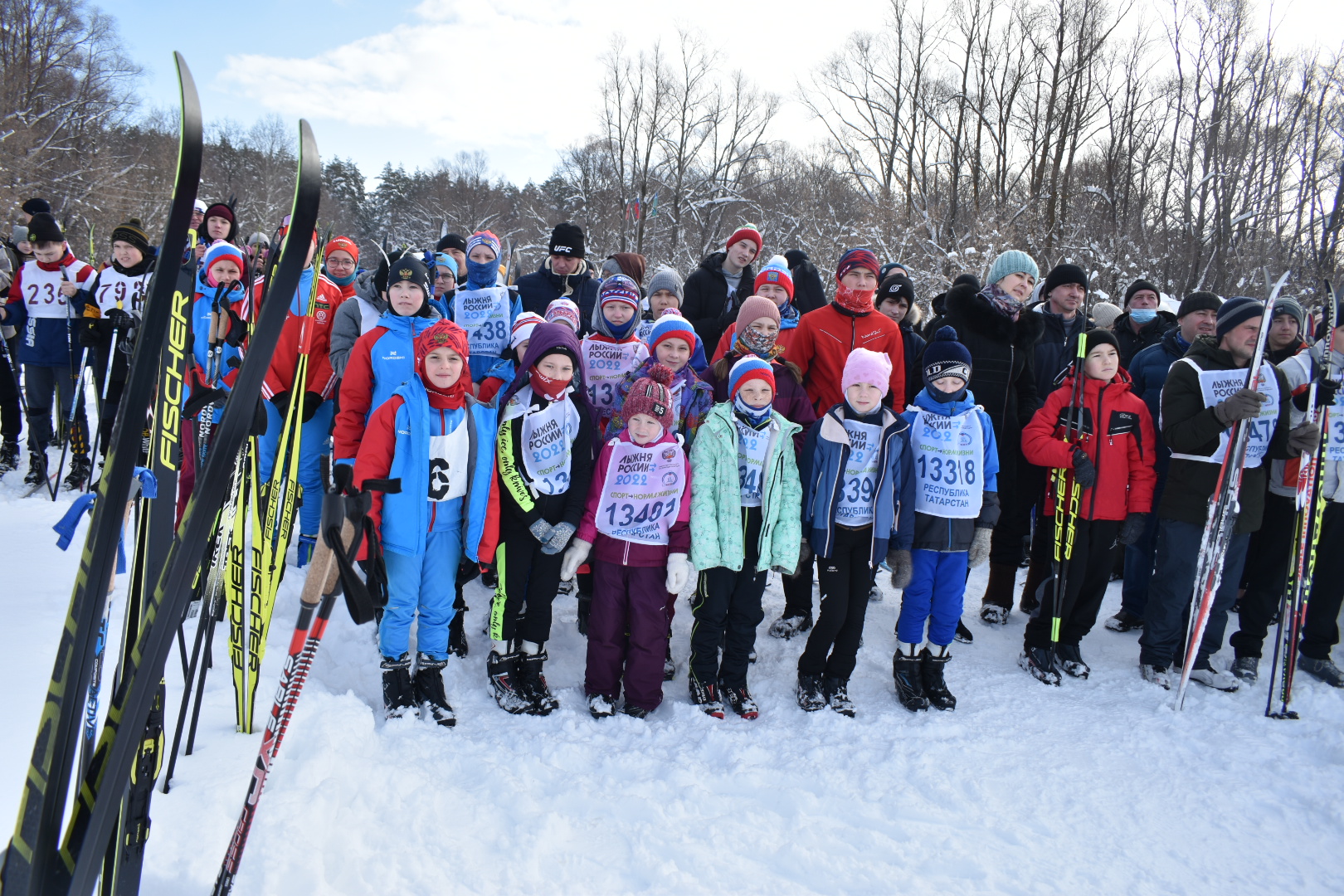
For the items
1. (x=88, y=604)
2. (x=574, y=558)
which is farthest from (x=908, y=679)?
(x=88, y=604)

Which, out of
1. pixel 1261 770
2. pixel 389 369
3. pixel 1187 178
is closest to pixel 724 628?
pixel 389 369

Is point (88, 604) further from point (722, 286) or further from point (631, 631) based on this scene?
point (722, 286)

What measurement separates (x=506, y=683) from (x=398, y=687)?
0.54 meters

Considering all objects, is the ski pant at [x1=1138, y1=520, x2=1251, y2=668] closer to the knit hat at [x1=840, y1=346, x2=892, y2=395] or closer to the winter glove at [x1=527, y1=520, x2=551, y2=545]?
the knit hat at [x1=840, y1=346, x2=892, y2=395]

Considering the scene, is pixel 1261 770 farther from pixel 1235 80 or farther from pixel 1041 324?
pixel 1235 80

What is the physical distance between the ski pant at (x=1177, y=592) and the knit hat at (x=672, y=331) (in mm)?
3053

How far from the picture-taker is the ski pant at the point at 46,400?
6230 millimetres

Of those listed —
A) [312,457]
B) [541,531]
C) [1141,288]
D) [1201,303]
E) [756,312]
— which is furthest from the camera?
[1141,288]

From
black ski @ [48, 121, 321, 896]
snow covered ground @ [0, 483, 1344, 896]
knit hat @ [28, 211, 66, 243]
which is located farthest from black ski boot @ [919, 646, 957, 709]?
knit hat @ [28, 211, 66, 243]

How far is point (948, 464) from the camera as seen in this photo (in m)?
3.98

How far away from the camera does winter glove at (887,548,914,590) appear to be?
153 inches

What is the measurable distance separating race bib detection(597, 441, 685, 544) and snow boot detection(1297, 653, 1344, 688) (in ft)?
13.2

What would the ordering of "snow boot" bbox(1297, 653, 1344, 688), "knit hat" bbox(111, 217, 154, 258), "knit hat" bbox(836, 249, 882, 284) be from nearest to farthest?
"snow boot" bbox(1297, 653, 1344, 688) < "knit hat" bbox(836, 249, 882, 284) < "knit hat" bbox(111, 217, 154, 258)

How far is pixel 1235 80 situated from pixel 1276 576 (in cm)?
1812
